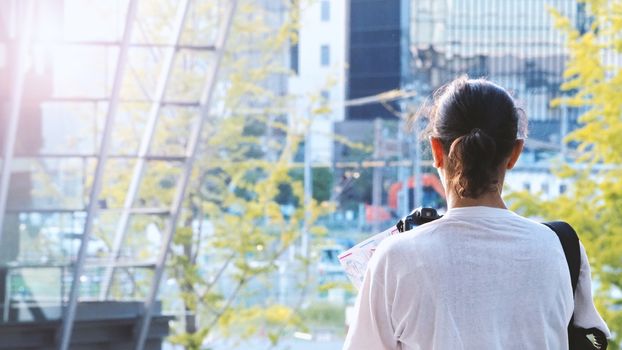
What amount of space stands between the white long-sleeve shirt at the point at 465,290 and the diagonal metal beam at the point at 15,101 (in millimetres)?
5184

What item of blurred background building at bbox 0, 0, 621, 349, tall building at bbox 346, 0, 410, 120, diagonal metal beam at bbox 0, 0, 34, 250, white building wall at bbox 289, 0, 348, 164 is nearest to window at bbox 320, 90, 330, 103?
white building wall at bbox 289, 0, 348, 164

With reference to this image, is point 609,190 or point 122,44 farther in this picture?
point 609,190

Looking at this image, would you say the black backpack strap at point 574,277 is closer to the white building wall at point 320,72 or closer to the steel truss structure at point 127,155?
the steel truss structure at point 127,155

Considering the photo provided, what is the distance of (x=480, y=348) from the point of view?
1.34 meters

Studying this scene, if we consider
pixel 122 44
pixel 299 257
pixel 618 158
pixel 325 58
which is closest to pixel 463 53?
pixel 325 58

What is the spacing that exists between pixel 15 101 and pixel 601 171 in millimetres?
4437

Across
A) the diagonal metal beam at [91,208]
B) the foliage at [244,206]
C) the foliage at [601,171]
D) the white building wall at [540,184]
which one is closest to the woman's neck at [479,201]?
the diagonal metal beam at [91,208]

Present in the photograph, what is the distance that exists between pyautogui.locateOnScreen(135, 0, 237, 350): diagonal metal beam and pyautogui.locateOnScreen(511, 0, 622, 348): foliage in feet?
7.54

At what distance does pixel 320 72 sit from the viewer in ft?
36.9

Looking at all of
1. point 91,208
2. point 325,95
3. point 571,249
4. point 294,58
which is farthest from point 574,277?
point 325,95

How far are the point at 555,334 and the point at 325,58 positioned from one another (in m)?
10.3

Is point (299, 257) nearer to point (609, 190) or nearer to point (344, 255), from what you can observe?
point (609, 190)

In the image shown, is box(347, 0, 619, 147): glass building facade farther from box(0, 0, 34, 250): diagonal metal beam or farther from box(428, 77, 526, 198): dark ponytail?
box(428, 77, 526, 198): dark ponytail

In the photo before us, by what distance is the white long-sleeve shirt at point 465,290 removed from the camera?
4.43 feet
